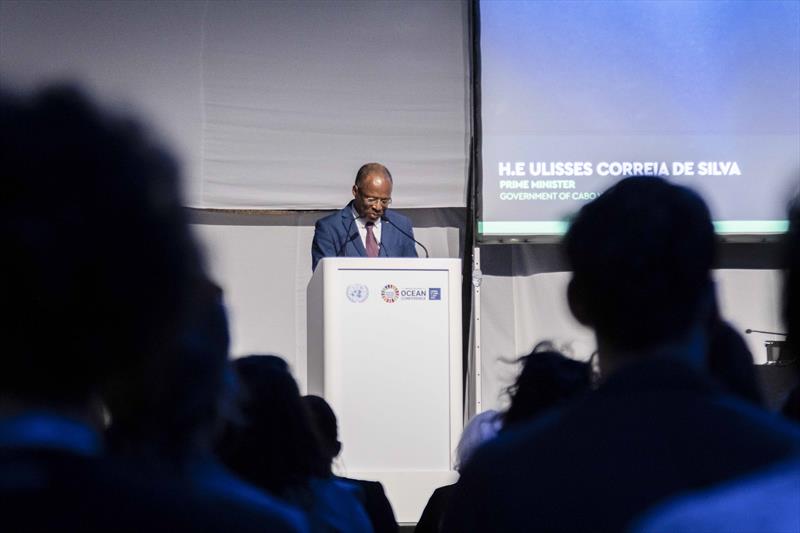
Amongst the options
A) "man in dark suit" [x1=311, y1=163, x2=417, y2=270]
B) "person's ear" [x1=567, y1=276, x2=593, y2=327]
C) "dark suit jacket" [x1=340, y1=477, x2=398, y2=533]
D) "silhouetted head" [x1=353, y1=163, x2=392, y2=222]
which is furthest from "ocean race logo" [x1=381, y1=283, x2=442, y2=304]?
"person's ear" [x1=567, y1=276, x2=593, y2=327]

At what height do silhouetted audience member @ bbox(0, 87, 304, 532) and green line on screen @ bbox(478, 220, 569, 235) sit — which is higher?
green line on screen @ bbox(478, 220, 569, 235)

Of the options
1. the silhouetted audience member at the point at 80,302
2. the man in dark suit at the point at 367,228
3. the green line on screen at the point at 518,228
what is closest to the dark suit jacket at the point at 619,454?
the silhouetted audience member at the point at 80,302

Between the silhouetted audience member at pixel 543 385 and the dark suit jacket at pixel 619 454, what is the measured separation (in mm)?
885

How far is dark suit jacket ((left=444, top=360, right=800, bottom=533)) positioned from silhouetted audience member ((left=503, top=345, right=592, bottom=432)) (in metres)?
0.88

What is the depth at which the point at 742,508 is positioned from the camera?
0.88m

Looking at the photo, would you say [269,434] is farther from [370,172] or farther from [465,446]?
[370,172]

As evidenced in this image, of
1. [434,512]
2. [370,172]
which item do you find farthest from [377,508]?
[370,172]

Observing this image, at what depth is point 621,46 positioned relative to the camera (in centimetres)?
534

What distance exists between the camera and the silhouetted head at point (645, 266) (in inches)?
39.4

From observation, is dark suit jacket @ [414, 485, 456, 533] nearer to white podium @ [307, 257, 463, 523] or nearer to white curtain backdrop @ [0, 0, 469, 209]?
white podium @ [307, 257, 463, 523]

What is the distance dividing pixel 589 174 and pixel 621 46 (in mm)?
689

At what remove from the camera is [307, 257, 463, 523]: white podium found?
12.0ft

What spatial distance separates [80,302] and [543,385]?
Result: 4.14ft

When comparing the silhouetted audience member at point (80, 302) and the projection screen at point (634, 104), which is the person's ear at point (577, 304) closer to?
the silhouetted audience member at point (80, 302)
